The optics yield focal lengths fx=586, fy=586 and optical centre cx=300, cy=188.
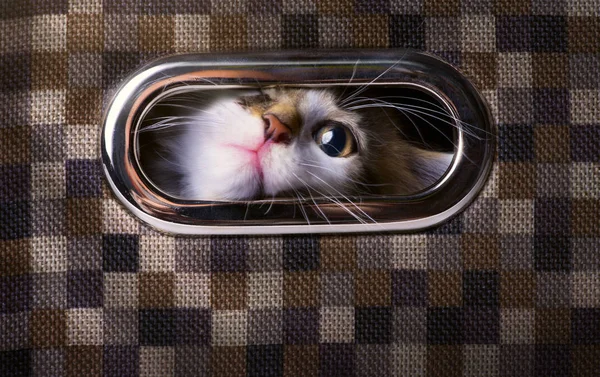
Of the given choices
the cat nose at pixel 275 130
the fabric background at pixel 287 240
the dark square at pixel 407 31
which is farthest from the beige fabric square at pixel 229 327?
the dark square at pixel 407 31

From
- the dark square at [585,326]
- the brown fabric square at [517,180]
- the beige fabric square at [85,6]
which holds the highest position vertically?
the beige fabric square at [85,6]

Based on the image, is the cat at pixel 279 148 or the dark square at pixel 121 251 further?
the cat at pixel 279 148

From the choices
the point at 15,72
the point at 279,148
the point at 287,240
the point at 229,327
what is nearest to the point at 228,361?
the point at 229,327

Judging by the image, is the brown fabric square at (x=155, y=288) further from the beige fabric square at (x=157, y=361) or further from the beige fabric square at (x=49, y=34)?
the beige fabric square at (x=49, y=34)

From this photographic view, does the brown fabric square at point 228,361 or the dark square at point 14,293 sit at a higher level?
the dark square at point 14,293

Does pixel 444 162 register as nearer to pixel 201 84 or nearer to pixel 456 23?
pixel 456 23

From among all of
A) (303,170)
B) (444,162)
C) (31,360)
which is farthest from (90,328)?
(444,162)
